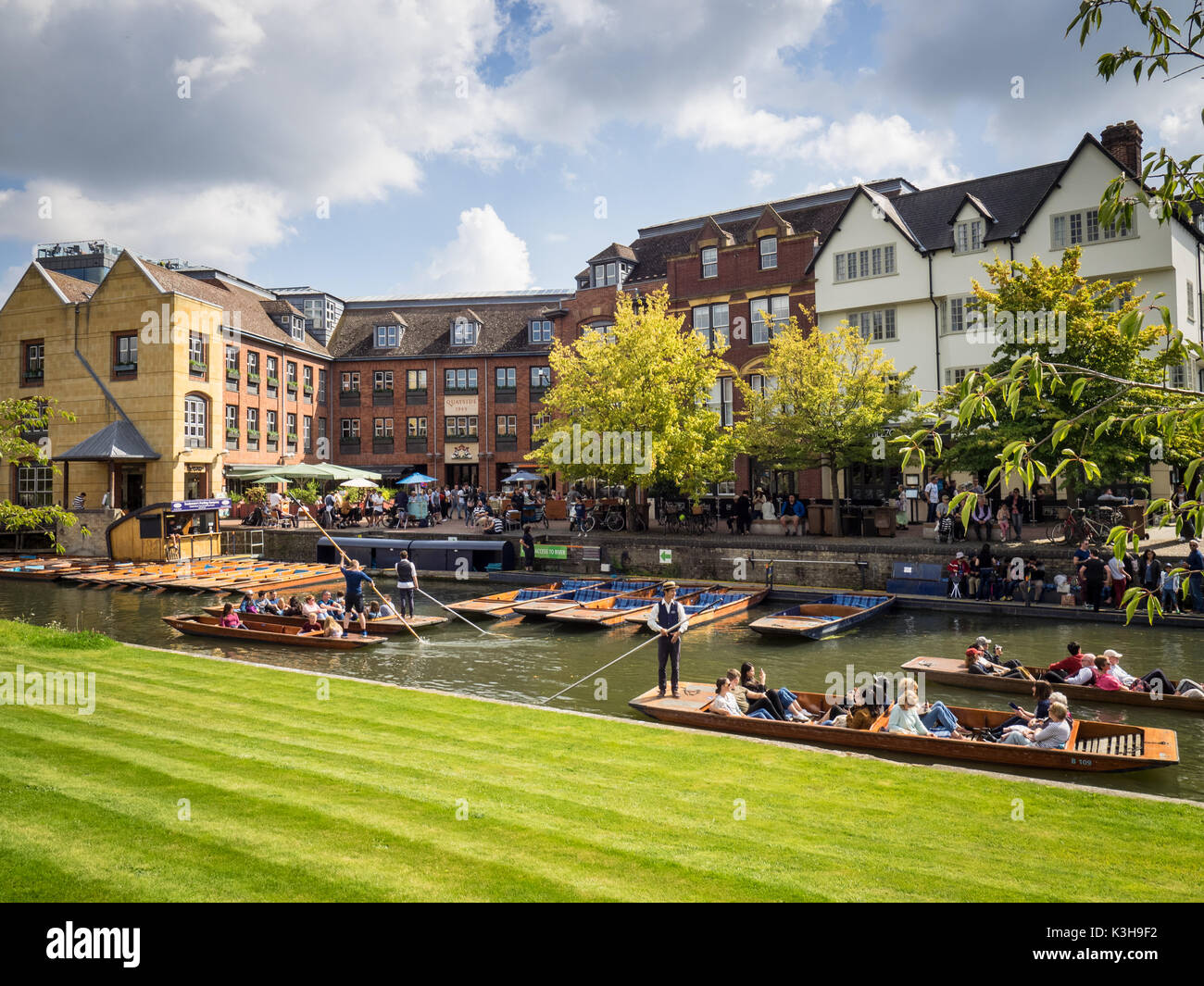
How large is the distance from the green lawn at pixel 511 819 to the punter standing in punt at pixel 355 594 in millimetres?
9490

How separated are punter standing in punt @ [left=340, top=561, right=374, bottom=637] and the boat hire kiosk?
17.6 metres

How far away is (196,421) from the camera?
43.9 m

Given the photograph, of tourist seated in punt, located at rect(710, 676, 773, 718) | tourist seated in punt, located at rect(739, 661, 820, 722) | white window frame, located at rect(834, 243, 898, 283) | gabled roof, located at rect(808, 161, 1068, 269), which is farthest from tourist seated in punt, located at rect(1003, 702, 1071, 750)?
white window frame, located at rect(834, 243, 898, 283)

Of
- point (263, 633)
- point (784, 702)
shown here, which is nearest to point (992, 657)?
point (784, 702)

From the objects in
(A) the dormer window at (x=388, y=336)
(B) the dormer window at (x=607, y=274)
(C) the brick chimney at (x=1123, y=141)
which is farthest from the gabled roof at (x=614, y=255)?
(C) the brick chimney at (x=1123, y=141)

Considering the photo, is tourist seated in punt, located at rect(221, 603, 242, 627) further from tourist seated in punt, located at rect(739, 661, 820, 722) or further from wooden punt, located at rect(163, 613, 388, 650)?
tourist seated in punt, located at rect(739, 661, 820, 722)

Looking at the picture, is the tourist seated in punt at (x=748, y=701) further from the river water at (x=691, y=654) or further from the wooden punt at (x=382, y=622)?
the wooden punt at (x=382, y=622)

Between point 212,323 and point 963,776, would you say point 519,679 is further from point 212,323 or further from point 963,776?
point 212,323

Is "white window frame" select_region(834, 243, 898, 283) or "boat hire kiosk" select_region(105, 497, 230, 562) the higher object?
"white window frame" select_region(834, 243, 898, 283)

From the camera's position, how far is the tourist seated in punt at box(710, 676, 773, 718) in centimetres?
1286

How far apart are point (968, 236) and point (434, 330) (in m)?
34.1

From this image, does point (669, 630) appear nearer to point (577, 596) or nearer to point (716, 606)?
point (716, 606)

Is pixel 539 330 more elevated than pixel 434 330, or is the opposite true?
pixel 434 330
